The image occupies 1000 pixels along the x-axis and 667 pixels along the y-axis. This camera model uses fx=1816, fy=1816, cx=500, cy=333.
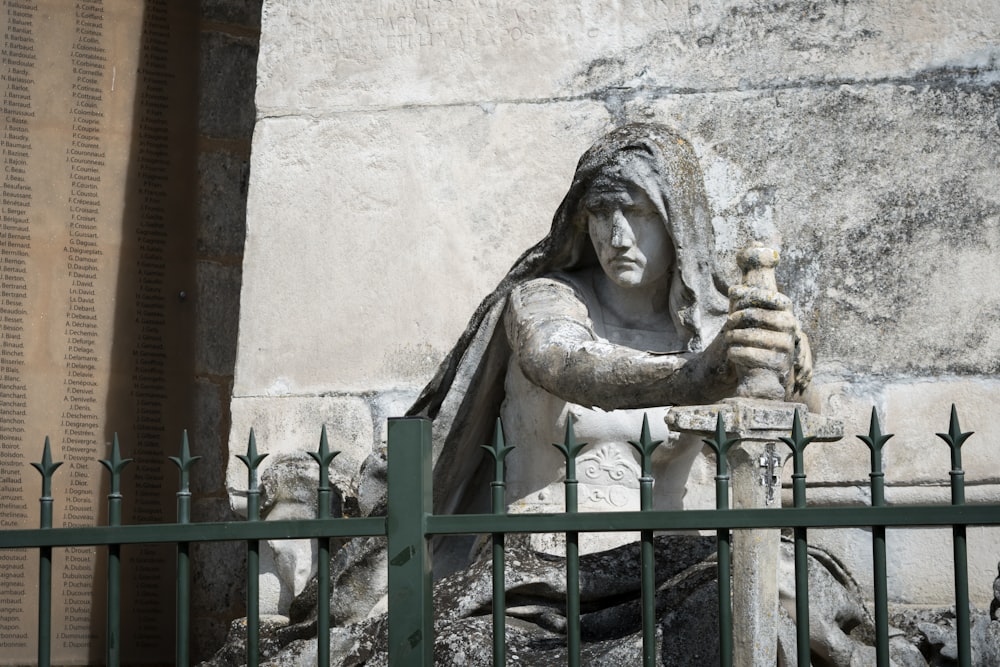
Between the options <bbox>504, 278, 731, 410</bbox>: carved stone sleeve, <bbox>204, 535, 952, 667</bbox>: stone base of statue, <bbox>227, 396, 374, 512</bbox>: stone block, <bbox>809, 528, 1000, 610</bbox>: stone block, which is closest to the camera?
<bbox>204, 535, 952, 667</bbox>: stone base of statue

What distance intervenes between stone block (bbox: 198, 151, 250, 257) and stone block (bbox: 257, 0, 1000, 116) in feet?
2.76

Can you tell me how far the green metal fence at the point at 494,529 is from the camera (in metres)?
3.29

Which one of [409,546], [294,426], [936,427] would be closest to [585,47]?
[294,426]

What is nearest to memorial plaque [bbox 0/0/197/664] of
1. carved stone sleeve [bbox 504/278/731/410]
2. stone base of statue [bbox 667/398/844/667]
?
carved stone sleeve [bbox 504/278/731/410]

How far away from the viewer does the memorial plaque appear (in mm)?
6652

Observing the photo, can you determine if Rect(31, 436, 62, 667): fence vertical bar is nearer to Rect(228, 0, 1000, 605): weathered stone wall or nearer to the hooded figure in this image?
the hooded figure

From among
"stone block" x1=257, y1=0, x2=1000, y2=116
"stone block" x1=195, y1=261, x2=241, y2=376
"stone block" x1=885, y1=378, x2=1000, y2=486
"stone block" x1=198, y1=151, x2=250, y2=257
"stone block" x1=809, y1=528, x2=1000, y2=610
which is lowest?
"stone block" x1=809, y1=528, x2=1000, y2=610

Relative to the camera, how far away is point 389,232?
6203 mm

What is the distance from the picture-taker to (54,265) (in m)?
6.75

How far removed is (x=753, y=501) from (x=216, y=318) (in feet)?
12.2

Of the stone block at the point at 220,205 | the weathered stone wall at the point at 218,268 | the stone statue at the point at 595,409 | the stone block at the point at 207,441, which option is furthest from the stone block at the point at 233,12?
the stone statue at the point at 595,409

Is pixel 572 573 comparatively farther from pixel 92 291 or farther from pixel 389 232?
pixel 92 291

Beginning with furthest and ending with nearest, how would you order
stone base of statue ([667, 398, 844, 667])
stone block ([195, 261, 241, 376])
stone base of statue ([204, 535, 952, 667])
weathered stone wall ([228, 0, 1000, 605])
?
stone block ([195, 261, 241, 376]), weathered stone wall ([228, 0, 1000, 605]), stone base of statue ([204, 535, 952, 667]), stone base of statue ([667, 398, 844, 667])

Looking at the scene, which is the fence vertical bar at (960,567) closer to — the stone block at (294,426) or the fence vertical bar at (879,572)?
the fence vertical bar at (879,572)
